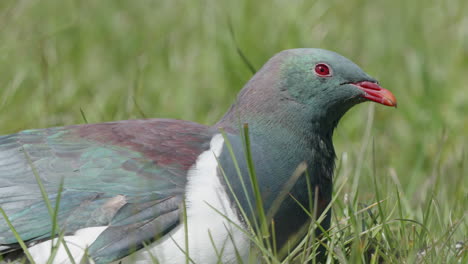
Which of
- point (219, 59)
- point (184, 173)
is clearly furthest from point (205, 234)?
point (219, 59)

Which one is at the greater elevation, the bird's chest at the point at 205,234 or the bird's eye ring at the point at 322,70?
the bird's eye ring at the point at 322,70

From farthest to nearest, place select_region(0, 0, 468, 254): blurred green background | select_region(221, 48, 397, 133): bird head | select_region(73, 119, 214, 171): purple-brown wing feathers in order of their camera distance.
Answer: select_region(0, 0, 468, 254): blurred green background, select_region(221, 48, 397, 133): bird head, select_region(73, 119, 214, 171): purple-brown wing feathers

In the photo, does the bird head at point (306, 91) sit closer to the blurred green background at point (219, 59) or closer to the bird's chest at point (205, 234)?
the bird's chest at point (205, 234)

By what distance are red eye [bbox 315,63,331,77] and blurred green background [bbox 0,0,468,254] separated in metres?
1.36

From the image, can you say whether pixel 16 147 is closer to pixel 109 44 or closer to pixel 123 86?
pixel 123 86

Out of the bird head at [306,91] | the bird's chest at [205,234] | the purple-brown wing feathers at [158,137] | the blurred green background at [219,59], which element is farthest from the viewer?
the blurred green background at [219,59]

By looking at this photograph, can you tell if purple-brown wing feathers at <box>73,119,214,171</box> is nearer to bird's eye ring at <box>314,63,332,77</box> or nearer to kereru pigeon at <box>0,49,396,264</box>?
kereru pigeon at <box>0,49,396,264</box>

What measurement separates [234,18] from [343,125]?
112 centimetres

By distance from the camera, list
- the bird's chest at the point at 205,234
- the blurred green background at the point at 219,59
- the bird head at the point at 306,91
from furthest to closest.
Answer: the blurred green background at the point at 219,59
the bird head at the point at 306,91
the bird's chest at the point at 205,234

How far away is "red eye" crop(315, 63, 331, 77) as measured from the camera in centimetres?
333

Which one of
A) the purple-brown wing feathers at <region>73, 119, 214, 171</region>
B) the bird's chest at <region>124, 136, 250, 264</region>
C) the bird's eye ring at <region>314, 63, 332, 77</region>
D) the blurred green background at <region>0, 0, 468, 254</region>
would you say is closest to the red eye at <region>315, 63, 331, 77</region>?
the bird's eye ring at <region>314, 63, 332, 77</region>

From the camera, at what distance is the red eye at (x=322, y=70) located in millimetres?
3334

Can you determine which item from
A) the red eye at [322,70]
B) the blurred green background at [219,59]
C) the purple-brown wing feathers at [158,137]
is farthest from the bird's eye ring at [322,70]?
the blurred green background at [219,59]

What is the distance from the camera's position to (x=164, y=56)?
5.97 meters
